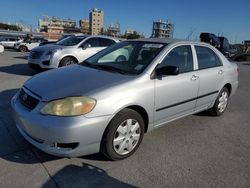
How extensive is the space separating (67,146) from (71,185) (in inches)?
15.9

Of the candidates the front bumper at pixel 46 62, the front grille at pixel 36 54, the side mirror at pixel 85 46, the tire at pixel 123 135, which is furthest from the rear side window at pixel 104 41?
the tire at pixel 123 135

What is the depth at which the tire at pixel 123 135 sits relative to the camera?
272cm

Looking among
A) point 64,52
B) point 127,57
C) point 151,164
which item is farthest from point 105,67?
point 64,52

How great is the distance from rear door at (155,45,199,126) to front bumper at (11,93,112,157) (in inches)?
36.8

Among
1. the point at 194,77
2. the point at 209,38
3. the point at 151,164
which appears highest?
the point at 209,38

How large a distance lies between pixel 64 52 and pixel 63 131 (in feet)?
19.8

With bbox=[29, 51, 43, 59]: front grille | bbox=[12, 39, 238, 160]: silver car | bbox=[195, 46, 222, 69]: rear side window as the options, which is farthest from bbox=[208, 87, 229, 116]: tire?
bbox=[29, 51, 43, 59]: front grille

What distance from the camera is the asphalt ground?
8.32 ft

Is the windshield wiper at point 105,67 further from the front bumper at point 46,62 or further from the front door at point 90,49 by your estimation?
the front door at point 90,49

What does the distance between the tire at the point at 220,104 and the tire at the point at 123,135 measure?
2148mm

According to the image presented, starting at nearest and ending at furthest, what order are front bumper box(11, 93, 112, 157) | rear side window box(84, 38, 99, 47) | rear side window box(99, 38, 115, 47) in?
1. front bumper box(11, 93, 112, 157)
2. rear side window box(84, 38, 99, 47)
3. rear side window box(99, 38, 115, 47)

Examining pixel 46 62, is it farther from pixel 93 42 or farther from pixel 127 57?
pixel 127 57

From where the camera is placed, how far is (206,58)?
425cm

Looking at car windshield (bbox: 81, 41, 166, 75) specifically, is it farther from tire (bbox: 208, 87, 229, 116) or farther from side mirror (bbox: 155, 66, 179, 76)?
tire (bbox: 208, 87, 229, 116)
